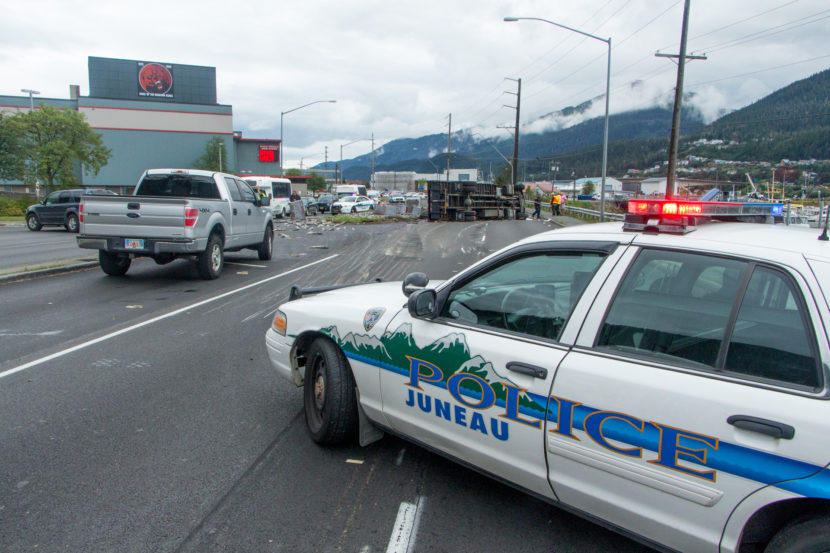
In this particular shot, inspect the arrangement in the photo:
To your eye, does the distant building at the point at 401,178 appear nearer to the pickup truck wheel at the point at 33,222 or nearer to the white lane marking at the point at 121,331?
the pickup truck wheel at the point at 33,222

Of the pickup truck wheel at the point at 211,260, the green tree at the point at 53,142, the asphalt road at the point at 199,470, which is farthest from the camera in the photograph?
the green tree at the point at 53,142

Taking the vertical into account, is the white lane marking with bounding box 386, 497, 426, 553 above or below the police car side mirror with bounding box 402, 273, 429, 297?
below

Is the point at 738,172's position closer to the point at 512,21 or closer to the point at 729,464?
the point at 512,21

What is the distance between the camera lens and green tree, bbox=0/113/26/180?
36.9 metres

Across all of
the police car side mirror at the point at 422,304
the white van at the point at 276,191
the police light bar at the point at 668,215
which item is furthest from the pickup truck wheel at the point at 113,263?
the white van at the point at 276,191

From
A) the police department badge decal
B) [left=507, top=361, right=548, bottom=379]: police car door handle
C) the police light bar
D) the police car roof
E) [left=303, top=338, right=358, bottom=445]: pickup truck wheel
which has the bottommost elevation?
[left=303, top=338, right=358, bottom=445]: pickup truck wheel

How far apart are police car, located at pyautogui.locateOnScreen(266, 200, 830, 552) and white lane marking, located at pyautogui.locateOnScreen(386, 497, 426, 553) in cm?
35

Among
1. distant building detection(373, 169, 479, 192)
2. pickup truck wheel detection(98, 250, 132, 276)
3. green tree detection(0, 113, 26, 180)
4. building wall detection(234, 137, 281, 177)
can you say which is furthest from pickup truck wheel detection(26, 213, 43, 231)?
distant building detection(373, 169, 479, 192)

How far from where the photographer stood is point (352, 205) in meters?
45.6

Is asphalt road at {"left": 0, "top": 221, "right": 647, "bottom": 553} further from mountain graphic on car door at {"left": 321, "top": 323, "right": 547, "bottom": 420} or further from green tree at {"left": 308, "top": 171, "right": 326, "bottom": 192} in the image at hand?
green tree at {"left": 308, "top": 171, "right": 326, "bottom": 192}

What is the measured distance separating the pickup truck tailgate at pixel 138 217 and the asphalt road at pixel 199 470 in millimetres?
3579

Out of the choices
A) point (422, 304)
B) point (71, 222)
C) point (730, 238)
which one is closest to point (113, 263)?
point (422, 304)

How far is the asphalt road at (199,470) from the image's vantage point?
2.99 m

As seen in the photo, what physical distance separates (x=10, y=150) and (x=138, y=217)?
3462 centimetres
